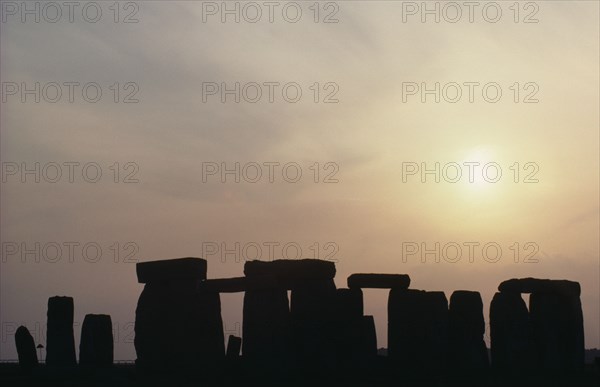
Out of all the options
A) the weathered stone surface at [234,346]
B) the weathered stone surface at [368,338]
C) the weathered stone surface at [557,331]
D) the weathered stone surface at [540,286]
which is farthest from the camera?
the weathered stone surface at [234,346]

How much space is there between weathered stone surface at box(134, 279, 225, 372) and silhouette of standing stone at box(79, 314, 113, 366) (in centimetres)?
92

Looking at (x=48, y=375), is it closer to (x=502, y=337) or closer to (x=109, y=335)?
(x=109, y=335)

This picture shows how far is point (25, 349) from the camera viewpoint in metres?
26.4

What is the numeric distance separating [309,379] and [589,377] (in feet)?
19.6

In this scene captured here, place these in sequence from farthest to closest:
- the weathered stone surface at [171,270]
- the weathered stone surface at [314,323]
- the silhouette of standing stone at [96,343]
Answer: the silhouette of standing stone at [96,343], the weathered stone surface at [171,270], the weathered stone surface at [314,323]

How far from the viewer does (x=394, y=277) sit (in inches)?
1029

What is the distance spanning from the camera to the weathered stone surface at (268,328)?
25016 mm

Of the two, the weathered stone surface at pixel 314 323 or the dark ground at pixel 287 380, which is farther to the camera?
the weathered stone surface at pixel 314 323

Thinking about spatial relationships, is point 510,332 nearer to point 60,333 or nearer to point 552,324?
point 552,324

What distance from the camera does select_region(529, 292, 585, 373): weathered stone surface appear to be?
86.2 feet

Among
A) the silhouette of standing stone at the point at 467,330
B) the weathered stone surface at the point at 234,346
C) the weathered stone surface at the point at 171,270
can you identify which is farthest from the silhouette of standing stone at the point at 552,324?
the weathered stone surface at the point at 171,270

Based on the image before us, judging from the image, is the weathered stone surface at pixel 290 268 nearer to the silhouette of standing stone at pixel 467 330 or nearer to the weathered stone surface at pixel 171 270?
the weathered stone surface at pixel 171 270

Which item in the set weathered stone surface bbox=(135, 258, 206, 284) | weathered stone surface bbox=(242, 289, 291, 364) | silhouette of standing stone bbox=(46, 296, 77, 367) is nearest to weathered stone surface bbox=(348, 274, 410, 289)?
weathered stone surface bbox=(242, 289, 291, 364)

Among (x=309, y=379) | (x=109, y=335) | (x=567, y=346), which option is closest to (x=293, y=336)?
(x=309, y=379)
